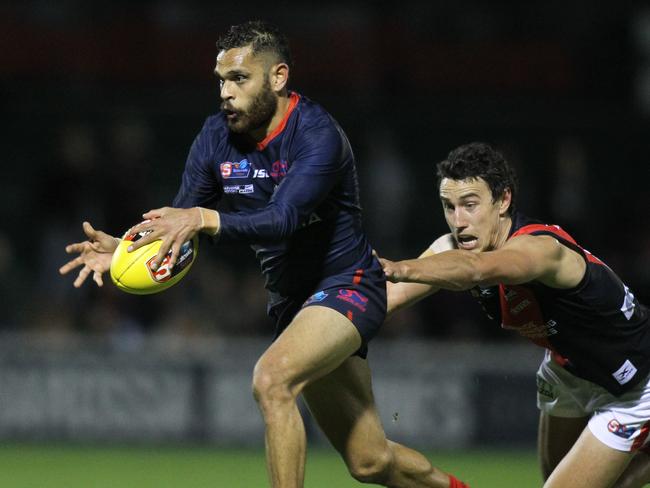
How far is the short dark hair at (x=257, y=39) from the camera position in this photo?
18.1 feet

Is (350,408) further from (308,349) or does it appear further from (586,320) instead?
(586,320)

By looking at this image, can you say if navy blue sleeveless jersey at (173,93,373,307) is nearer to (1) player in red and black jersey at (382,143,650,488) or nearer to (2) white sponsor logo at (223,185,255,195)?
(2) white sponsor logo at (223,185,255,195)

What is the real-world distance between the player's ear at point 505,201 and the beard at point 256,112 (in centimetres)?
112

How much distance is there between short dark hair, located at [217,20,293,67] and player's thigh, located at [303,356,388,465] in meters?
1.48

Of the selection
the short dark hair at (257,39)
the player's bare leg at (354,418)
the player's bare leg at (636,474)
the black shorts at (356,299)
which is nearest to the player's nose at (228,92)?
the short dark hair at (257,39)

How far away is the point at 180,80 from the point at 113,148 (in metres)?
1.74

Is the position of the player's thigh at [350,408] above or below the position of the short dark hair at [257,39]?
below

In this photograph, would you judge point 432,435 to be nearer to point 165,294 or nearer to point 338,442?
point 165,294

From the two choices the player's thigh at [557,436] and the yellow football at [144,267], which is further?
the player's thigh at [557,436]

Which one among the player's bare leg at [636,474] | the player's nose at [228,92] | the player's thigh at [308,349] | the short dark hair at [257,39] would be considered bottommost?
the player's bare leg at [636,474]

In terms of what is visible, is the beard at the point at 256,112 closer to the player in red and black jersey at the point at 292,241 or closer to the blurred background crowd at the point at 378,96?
the player in red and black jersey at the point at 292,241

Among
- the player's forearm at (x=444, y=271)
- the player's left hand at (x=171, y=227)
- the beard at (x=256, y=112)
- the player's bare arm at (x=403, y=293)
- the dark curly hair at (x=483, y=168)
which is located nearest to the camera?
the player's forearm at (x=444, y=271)

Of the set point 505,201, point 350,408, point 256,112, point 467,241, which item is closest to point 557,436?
point 350,408

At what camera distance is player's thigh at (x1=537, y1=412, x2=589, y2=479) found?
19.0 feet
